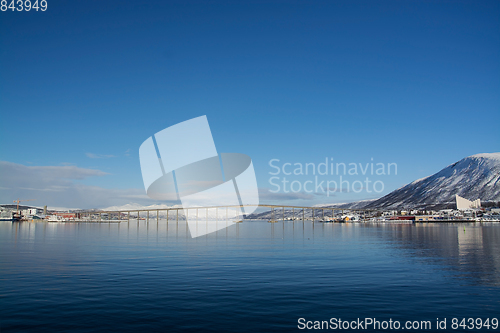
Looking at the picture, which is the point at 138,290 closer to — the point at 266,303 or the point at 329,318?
the point at 266,303

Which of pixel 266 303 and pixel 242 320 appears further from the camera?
pixel 266 303

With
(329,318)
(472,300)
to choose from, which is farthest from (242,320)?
(472,300)

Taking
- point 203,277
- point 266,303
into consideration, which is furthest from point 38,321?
point 203,277

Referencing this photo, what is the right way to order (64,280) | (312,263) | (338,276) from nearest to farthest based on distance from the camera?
1. (64,280)
2. (338,276)
3. (312,263)

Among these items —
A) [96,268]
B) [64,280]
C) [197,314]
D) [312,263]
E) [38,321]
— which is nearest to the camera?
[38,321]

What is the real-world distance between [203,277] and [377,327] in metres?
13.7

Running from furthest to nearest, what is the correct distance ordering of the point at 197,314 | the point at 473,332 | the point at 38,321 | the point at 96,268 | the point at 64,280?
the point at 96,268, the point at 64,280, the point at 197,314, the point at 38,321, the point at 473,332

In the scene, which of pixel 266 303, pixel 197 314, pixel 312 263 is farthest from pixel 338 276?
pixel 197 314

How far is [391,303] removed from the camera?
685 inches

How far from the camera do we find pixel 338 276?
25.1 metres

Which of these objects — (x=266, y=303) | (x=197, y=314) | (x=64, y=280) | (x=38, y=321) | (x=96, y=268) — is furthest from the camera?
(x=96, y=268)

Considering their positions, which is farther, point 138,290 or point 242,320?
point 138,290

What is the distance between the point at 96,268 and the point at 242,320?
62.7ft

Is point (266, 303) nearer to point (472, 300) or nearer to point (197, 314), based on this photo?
point (197, 314)
